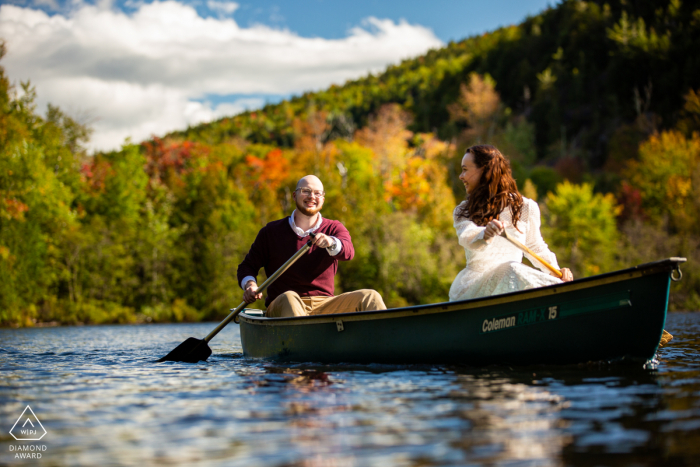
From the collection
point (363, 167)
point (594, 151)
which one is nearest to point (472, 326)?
point (363, 167)

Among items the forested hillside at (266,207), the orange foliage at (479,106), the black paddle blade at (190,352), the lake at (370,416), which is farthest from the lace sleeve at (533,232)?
the orange foliage at (479,106)

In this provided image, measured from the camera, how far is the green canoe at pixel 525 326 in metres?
4.83

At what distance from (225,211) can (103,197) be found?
5684mm

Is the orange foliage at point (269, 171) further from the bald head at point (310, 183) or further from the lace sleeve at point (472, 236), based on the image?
the lace sleeve at point (472, 236)

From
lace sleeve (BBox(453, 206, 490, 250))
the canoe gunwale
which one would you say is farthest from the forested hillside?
lace sleeve (BBox(453, 206, 490, 250))

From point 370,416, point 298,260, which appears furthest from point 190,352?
point 370,416

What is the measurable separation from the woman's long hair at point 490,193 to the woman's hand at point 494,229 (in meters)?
0.22

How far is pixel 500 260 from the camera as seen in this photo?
5.46 metres

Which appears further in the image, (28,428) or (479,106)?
(479,106)

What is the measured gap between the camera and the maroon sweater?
673cm

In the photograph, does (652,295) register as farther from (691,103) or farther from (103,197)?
(691,103)

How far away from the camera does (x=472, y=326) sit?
17.6 ft

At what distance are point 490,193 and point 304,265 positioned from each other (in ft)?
7.12

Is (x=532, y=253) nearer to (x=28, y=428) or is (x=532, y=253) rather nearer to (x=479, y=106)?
(x=28, y=428)
